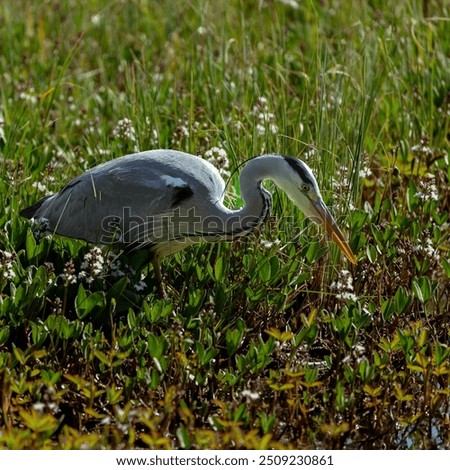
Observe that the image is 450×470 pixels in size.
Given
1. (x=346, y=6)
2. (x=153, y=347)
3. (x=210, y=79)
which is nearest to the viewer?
(x=153, y=347)

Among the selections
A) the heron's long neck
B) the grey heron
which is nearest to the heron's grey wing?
the grey heron

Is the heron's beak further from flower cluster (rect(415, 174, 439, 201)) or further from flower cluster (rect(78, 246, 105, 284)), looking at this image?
flower cluster (rect(78, 246, 105, 284))

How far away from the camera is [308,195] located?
4.23m

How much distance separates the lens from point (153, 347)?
377 centimetres

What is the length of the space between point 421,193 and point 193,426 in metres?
1.95

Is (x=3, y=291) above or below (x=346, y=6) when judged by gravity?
below

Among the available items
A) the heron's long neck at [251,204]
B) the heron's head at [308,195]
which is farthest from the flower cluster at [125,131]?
the heron's head at [308,195]

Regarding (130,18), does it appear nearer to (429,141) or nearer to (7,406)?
(429,141)

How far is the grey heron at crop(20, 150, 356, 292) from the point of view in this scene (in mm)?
4297

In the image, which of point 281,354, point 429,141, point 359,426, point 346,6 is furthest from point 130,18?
point 359,426

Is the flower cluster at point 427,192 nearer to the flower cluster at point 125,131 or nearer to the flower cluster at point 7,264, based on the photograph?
the flower cluster at point 125,131

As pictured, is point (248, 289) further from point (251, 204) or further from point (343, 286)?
point (343, 286)

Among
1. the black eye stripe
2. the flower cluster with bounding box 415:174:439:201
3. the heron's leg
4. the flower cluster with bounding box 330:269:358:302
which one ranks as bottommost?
the heron's leg

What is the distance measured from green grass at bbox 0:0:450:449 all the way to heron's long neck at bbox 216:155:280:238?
0.16m
